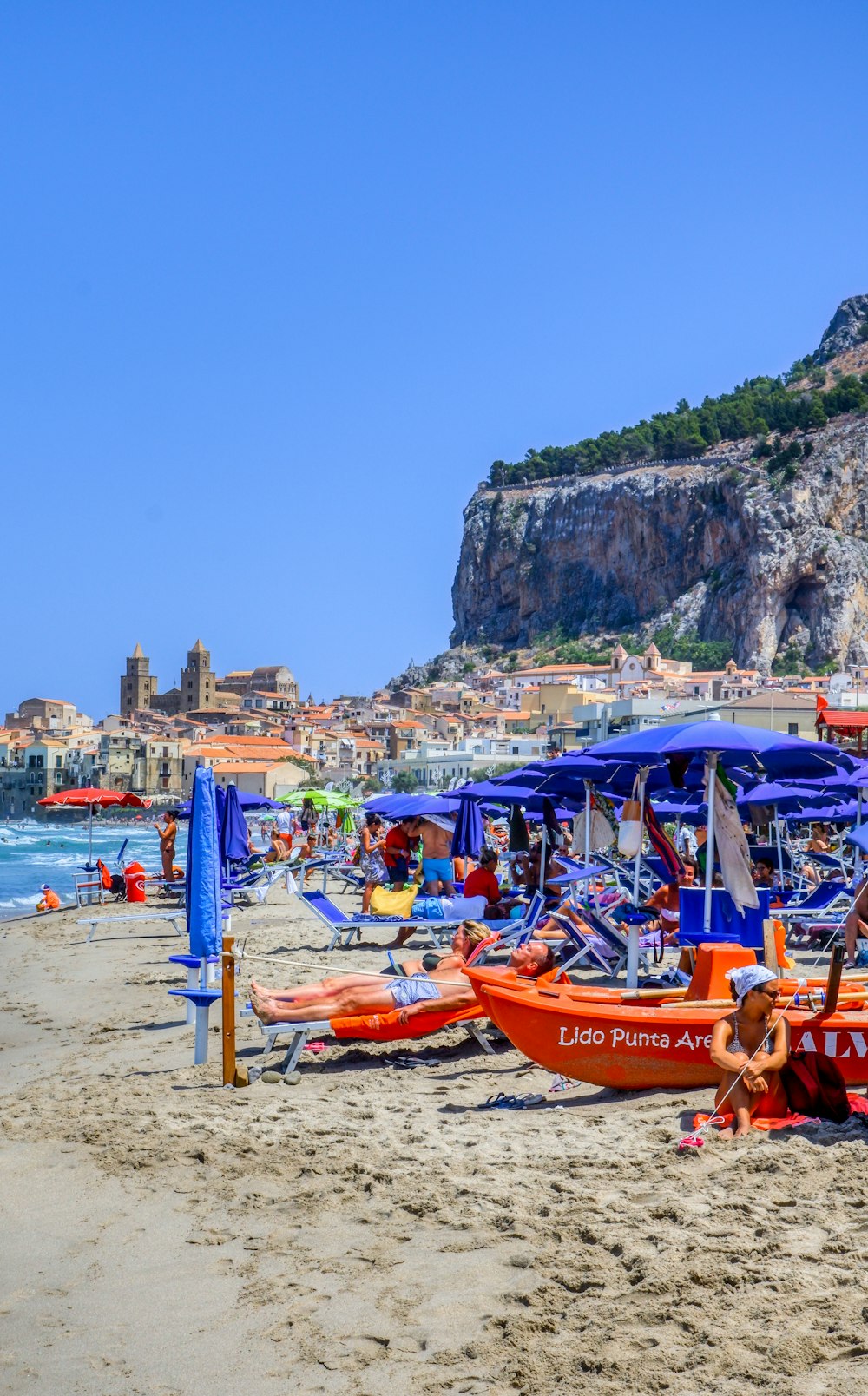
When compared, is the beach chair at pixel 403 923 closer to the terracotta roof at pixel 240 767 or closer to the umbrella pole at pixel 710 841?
the umbrella pole at pixel 710 841

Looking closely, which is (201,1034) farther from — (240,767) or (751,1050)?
(240,767)

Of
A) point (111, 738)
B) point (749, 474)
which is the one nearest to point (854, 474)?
point (749, 474)

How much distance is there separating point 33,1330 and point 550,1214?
184 cm

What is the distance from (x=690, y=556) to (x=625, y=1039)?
118240 millimetres

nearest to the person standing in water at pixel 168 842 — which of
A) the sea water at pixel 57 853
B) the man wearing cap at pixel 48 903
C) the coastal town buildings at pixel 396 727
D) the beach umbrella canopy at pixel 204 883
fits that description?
the man wearing cap at pixel 48 903

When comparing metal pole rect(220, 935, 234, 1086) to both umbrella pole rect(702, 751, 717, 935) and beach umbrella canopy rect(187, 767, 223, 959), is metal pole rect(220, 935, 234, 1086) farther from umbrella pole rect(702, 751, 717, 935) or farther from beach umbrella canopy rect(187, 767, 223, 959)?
umbrella pole rect(702, 751, 717, 935)

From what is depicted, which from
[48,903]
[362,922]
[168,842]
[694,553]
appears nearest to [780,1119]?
[362,922]

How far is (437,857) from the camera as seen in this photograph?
49.6 feet

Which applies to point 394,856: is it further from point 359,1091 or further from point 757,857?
point 359,1091

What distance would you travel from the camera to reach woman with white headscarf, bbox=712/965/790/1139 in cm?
562

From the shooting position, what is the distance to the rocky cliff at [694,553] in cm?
10638

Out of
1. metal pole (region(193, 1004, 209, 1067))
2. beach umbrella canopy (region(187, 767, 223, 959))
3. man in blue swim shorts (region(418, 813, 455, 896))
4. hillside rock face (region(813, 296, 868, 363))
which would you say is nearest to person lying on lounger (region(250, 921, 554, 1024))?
metal pole (region(193, 1004, 209, 1067))

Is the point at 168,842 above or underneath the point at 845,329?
underneath

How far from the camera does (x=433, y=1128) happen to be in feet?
20.2
